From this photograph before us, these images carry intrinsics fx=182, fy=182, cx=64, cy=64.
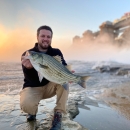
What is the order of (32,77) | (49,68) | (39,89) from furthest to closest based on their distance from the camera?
(39,89) → (32,77) → (49,68)

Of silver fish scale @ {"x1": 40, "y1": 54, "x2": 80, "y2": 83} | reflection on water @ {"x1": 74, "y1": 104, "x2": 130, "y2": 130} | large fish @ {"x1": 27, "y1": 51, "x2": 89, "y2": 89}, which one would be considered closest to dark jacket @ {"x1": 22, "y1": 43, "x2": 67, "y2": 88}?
large fish @ {"x1": 27, "y1": 51, "x2": 89, "y2": 89}

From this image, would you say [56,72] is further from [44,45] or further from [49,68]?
[44,45]

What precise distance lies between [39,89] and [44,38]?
3.35ft

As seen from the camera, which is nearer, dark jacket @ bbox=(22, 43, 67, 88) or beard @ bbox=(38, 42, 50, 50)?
dark jacket @ bbox=(22, 43, 67, 88)

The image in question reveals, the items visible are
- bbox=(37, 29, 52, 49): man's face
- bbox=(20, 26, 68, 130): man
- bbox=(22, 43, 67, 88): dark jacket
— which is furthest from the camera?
bbox=(37, 29, 52, 49): man's face

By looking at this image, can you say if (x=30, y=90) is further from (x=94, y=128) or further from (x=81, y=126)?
(x=94, y=128)

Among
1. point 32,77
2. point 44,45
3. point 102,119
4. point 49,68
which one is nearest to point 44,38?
point 44,45

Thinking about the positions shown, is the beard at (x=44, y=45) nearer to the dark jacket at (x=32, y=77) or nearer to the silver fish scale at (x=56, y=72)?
the dark jacket at (x=32, y=77)

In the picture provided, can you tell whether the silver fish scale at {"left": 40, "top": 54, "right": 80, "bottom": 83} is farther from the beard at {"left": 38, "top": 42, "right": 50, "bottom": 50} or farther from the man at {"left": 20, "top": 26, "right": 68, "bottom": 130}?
the beard at {"left": 38, "top": 42, "right": 50, "bottom": 50}

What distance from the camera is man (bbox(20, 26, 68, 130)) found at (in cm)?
329

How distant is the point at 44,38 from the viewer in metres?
→ 3.65

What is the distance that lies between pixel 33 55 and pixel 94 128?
5.47 feet

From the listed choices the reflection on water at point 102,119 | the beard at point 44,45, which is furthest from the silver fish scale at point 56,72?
the reflection on water at point 102,119

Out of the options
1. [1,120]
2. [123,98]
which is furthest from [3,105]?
[123,98]
